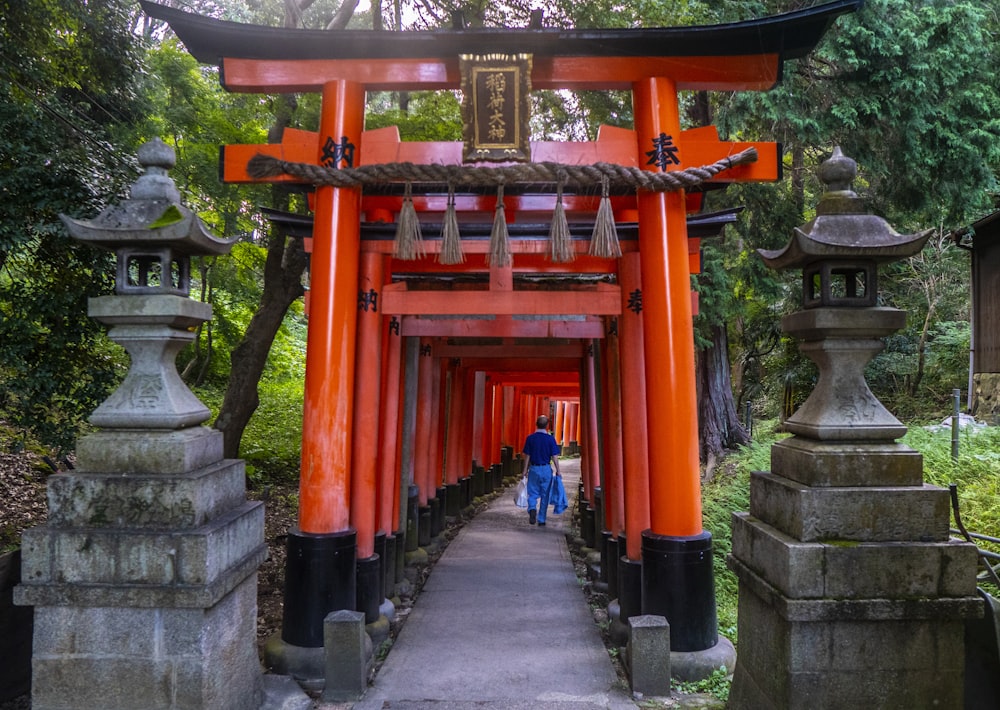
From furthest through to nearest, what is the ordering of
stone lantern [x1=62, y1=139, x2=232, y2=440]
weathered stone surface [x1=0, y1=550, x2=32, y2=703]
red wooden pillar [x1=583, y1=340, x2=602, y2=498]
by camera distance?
red wooden pillar [x1=583, y1=340, x2=602, y2=498]
weathered stone surface [x1=0, y1=550, x2=32, y2=703]
stone lantern [x1=62, y1=139, x2=232, y2=440]

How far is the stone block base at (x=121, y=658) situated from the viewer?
11.1 feet

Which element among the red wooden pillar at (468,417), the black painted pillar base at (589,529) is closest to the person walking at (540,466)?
the black painted pillar base at (589,529)

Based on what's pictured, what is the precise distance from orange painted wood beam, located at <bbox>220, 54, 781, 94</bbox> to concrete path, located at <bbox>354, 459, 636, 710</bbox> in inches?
184

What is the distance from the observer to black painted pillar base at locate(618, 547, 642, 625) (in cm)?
565

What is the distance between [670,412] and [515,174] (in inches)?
85.3

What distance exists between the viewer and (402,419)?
7.47 m

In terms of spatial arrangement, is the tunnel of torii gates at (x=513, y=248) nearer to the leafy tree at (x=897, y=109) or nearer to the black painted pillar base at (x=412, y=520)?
the black painted pillar base at (x=412, y=520)


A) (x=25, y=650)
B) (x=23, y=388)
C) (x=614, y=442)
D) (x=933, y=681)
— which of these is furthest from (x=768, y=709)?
(x=23, y=388)

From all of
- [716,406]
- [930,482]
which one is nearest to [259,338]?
[716,406]

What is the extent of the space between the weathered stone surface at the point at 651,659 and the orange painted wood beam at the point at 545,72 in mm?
4227

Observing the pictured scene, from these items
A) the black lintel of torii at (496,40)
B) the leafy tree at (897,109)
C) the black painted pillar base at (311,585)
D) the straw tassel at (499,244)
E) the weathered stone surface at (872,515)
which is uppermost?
the leafy tree at (897,109)

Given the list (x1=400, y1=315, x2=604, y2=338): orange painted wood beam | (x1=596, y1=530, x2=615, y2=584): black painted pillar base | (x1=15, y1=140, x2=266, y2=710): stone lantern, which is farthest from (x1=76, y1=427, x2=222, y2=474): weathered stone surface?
(x1=596, y1=530, x2=615, y2=584): black painted pillar base

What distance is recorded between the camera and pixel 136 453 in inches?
138

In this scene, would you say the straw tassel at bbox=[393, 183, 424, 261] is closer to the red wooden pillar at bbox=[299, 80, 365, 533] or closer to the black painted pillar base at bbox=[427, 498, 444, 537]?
the red wooden pillar at bbox=[299, 80, 365, 533]
